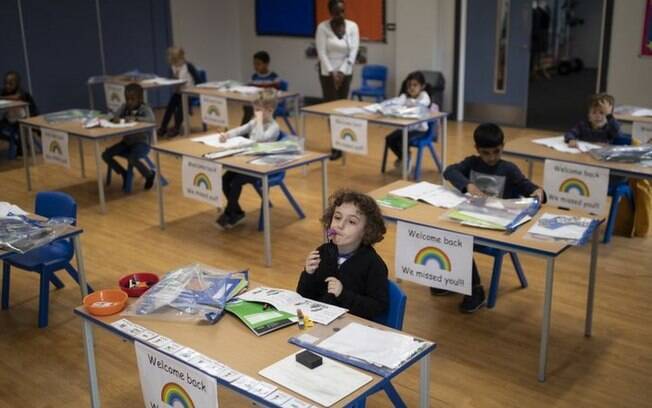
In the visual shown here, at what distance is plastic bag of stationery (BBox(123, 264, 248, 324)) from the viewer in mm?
2678

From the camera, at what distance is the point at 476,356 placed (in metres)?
3.78

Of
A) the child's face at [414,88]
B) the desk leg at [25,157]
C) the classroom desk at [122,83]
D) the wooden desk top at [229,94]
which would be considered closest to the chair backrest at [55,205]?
the desk leg at [25,157]

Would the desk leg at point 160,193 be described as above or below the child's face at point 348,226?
below

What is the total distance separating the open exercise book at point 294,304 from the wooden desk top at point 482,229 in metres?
1.07

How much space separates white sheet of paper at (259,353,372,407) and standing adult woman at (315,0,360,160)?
219 inches

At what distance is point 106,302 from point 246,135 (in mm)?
3202

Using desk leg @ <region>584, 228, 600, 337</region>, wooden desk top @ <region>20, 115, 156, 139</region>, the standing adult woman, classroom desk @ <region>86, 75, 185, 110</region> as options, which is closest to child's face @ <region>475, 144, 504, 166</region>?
desk leg @ <region>584, 228, 600, 337</region>

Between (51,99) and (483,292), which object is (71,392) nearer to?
(483,292)

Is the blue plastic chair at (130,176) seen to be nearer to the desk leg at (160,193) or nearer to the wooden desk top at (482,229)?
the desk leg at (160,193)

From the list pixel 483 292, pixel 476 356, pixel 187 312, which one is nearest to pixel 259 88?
pixel 483 292

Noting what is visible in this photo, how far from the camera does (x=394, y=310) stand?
2832mm

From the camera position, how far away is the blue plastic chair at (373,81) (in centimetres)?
973

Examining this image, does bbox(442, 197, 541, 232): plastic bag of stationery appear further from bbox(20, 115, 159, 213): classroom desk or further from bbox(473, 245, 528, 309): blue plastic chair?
bbox(20, 115, 159, 213): classroom desk

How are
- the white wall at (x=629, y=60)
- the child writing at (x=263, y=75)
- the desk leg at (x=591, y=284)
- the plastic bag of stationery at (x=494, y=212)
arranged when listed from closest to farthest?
the plastic bag of stationery at (x=494, y=212)
the desk leg at (x=591, y=284)
the white wall at (x=629, y=60)
the child writing at (x=263, y=75)
